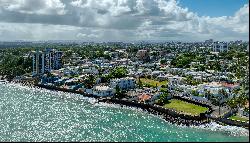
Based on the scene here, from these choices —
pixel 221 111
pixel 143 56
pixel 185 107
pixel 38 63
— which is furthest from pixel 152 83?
pixel 143 56

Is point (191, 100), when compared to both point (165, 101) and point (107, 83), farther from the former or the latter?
point (107, 83)

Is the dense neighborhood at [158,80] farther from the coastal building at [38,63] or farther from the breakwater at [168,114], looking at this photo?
the breakwater at [168,114]

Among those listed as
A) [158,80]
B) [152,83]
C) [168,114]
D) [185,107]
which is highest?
[158,80]

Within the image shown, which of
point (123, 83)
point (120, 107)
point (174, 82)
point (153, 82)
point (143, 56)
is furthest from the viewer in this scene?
point (143, 56)

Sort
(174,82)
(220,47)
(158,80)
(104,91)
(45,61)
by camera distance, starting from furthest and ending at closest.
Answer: (220,47)
(45,61)
(158,80)
(174,82)
(104,91)

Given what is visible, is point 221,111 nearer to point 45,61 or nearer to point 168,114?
point 168,114

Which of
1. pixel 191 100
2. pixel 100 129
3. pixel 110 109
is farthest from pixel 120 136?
pixel 191 100

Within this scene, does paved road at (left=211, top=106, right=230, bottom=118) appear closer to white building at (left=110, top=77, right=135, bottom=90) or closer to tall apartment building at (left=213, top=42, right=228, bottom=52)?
white building at (left=110, top=77, right=135, bottom=90)
